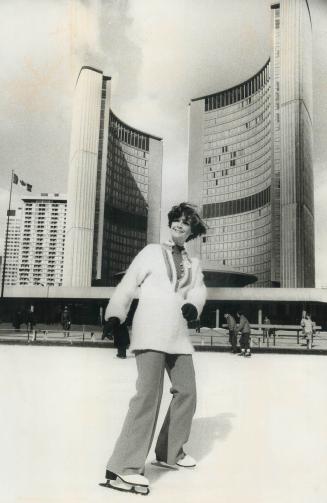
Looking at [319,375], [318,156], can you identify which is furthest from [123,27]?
[319,375]

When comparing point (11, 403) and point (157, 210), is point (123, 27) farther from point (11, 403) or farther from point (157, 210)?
point (11, 403)

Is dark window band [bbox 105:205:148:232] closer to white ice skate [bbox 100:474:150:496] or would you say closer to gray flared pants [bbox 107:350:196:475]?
gray flared pants [bbox 107:350:196:475]

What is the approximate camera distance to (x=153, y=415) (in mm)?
1812

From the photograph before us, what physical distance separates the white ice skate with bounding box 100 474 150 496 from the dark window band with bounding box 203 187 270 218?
46429mm

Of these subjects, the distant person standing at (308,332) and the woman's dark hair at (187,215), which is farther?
the distant person standing at (308,332)

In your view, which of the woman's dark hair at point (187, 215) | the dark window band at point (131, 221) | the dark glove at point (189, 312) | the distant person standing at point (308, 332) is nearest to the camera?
the dark glove at point (189, 312)

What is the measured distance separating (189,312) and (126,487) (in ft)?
2.18

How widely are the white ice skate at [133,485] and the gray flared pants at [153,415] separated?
0.03 m

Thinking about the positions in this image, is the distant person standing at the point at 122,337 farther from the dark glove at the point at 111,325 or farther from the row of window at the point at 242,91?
the row of window at the point at 242,91

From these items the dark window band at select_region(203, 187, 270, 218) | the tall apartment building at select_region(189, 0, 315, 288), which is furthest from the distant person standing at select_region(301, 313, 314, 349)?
the dark window band at select_region(203, 187, 270, 218)

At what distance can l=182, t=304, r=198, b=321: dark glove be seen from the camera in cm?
187

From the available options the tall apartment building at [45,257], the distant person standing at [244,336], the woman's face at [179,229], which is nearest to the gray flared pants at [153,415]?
the woman's face at [179,229]

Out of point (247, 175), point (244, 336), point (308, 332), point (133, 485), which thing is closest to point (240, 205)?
point (247, 175)

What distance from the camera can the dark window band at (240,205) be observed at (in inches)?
2041
